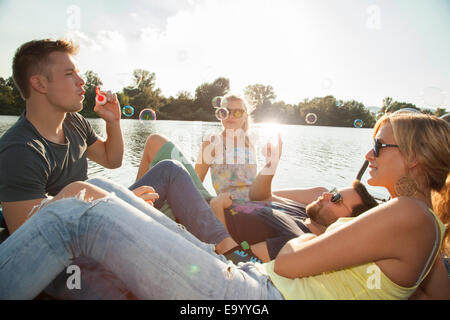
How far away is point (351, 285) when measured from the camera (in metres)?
1.19

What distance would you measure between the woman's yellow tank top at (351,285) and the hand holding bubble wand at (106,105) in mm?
2219

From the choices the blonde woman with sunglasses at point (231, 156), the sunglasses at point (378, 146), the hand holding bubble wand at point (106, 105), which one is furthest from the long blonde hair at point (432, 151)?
the hand holding bubble wand at point (106, 105)

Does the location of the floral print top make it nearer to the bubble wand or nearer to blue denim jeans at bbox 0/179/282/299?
the bubble wand

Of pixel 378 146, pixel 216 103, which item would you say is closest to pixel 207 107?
pixel 216 103

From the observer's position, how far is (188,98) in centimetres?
3325

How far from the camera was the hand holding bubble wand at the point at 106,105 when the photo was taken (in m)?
2.63

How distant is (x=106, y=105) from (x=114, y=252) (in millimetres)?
2069

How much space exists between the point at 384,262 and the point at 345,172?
6698 mm

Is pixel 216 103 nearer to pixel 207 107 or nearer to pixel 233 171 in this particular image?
pixel 233 171

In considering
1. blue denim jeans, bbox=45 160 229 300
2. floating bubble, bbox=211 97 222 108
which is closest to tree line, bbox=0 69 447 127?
floating bubble, bbox=211 97 222 108

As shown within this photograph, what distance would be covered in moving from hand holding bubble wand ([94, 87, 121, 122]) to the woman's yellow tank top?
222cm

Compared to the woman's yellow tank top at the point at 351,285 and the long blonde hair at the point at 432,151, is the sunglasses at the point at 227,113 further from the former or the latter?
the woman's yellow tank top at the point at 351,285

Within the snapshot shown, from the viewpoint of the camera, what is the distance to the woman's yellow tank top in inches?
44.2
